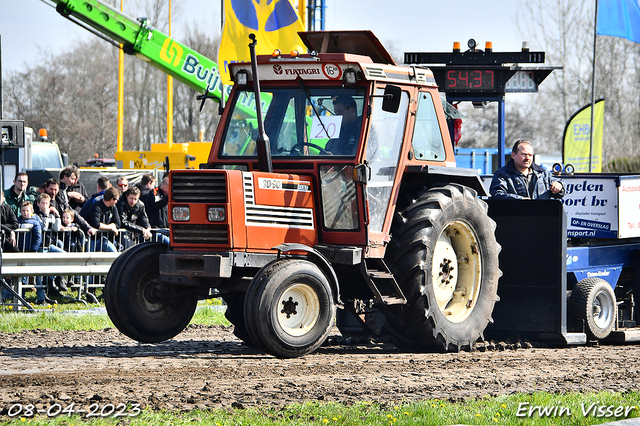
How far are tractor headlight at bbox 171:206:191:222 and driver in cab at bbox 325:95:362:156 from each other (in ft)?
4.54

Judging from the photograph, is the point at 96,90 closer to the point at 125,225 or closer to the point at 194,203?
the point at 125,225

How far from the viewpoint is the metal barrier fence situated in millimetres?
12664

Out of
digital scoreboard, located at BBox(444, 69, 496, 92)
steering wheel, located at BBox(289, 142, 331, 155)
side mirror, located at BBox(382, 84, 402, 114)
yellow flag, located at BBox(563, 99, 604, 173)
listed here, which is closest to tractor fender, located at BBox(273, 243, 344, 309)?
steering wheel, located at BBox(289, 142, 331, 155)

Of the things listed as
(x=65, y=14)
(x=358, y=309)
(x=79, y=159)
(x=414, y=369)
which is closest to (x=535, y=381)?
(x=414, y=369)

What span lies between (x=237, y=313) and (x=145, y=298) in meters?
0.99

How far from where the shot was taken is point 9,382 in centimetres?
641

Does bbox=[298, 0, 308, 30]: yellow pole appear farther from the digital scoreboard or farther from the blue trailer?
the blue trailer

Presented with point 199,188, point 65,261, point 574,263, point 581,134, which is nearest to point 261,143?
point 199,188

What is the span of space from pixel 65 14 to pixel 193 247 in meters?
11.2

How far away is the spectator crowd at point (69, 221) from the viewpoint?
1331 centimetres

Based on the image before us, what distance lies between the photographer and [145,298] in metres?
8.23

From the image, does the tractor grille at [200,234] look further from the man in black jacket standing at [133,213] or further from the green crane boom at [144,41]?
the green crane boom at [144,41]

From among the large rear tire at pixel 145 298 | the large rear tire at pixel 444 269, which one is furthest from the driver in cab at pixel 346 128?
the large rear tire at pixel 145 298

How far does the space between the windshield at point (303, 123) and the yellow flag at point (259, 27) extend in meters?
6.25
